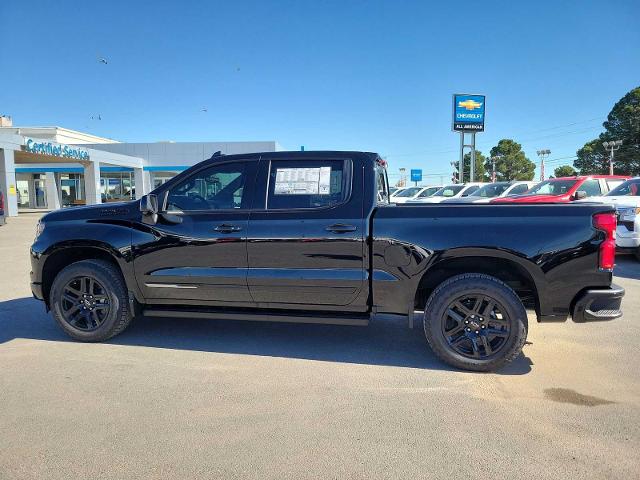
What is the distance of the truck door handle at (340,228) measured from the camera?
3883mm

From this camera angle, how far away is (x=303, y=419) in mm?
3041

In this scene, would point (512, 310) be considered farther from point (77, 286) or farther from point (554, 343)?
point (77, 286)

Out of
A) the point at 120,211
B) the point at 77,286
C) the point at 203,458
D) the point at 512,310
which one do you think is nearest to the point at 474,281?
the point at 512,310

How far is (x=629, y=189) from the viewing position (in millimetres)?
9859

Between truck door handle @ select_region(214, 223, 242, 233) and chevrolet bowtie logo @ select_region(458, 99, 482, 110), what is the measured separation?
31.4 metres

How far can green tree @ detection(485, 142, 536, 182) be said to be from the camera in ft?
230

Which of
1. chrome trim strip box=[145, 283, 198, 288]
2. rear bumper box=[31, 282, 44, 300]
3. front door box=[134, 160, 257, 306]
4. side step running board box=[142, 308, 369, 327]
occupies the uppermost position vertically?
front door box=[134, 160, 257, 306]

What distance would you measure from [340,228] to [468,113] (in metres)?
31.5

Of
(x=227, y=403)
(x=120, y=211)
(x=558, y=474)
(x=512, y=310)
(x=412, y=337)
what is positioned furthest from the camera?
(x=412, y=337)

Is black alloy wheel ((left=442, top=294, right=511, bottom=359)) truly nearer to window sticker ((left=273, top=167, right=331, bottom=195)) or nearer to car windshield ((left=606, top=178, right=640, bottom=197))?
window sticker ((left=273, top=167, right=331, bottom=195))

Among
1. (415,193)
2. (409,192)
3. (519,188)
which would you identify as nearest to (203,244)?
(519,188)

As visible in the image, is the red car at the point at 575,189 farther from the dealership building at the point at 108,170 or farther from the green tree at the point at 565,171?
the green tree at the point at 565,171

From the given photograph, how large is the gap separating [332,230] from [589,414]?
2339 mm

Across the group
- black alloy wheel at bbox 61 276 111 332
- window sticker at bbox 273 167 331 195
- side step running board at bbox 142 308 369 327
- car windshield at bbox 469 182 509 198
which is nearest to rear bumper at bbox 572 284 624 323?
side step running board at bbox 142 308 369 327
